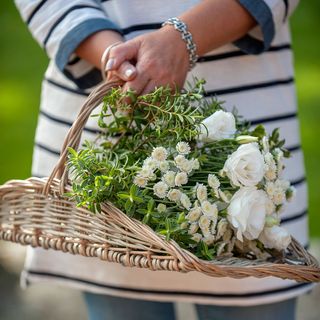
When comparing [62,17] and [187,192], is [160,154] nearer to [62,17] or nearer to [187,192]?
[187,192]

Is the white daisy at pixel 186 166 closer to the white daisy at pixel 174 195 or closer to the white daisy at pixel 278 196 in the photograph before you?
the white daisy at pixel 174 195

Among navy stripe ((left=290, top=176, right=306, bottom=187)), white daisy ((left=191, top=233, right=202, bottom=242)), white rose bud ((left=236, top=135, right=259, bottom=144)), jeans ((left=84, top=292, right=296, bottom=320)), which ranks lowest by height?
jeans ((left=84, top=292, right=296, bottom=320))

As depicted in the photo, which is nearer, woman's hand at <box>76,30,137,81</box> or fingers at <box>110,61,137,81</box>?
fingers at <box>110,61,137,81</box>

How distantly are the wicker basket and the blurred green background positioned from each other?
2157 mm

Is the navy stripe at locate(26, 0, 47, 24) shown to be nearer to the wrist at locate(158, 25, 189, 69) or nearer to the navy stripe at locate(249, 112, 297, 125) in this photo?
the wrist at locate(158, 25, 189, 69)

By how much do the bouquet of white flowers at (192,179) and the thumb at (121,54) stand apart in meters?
0.06

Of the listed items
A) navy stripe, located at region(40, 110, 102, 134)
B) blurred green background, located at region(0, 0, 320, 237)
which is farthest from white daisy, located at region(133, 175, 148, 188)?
blurred green background, located at region(0, 0, 320, 237)

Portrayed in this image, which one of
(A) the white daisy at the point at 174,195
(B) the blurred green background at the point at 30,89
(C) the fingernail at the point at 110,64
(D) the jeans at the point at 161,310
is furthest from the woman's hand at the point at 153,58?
(B) the blurred green background at the point at 30,89

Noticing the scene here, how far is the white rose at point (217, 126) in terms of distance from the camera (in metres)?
1.30

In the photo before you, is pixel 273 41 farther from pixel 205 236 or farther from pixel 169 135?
pixel 205 236

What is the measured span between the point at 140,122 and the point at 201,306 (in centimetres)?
46

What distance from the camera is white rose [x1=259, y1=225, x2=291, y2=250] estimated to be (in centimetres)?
127

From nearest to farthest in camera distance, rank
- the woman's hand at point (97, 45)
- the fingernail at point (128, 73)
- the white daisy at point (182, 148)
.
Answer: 1. the white daisy at point (182, 148)
2. the fingernail at point (128, 73)
3. the woman's hand at point (97, 45)

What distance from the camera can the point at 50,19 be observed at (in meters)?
1.59
